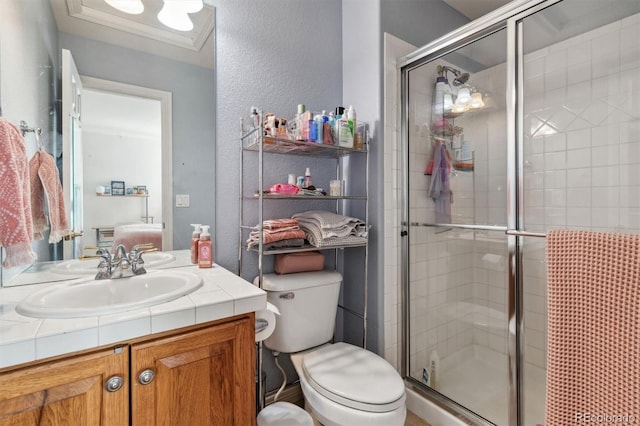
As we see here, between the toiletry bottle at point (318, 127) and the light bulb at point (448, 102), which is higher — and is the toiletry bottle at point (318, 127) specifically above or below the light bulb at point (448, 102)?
below

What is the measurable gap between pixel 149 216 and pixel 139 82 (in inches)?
21.8

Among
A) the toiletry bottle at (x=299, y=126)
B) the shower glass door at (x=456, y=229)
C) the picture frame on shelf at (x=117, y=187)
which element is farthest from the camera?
the shower glass door at (x=456, y=229)

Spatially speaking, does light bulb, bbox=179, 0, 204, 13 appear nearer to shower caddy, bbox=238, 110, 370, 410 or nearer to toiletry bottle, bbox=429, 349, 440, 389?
shower caddy, bbox=238, 110, 370, 410

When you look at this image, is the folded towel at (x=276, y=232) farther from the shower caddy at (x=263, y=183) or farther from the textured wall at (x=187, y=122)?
the textured wall at (x=187, y=122)

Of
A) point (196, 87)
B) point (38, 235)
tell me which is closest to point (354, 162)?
point (196, 87)

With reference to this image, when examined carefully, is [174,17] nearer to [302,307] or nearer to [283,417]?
[302,307]

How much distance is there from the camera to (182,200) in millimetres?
1350

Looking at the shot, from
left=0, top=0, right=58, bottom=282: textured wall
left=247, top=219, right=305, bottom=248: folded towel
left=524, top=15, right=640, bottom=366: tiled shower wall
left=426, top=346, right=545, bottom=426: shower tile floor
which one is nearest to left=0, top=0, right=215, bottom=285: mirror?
left=0, top=0, right=58, bottom=282: textured wall

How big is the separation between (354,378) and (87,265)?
1121mm

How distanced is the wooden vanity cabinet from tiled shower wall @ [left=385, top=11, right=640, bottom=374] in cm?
98

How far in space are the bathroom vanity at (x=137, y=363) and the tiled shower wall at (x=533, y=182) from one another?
0.98 metres

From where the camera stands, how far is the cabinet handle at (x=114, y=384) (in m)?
0.73

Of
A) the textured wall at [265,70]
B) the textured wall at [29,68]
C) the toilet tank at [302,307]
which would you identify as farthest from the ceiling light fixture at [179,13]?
the toilet tank at [302,307]

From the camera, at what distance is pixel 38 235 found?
3.43 feet
